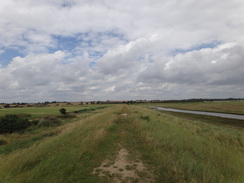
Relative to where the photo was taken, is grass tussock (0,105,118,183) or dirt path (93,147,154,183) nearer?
grass tussock (0,105,118,183)

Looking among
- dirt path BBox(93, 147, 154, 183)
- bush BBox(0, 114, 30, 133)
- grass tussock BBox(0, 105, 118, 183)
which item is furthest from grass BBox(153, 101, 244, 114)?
grass tussock BBox(0, 105, 118, 183)

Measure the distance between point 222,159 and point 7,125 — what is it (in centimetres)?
2467

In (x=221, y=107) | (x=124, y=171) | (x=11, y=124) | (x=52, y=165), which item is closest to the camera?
(x=52, y=165)

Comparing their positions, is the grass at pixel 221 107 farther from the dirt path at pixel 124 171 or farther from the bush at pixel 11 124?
the bush at pixel 11 124

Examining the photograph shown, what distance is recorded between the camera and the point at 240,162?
675 centimetres

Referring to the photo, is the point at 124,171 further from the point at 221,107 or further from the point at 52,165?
the point at 221,107


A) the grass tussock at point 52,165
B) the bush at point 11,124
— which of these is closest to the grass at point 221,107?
the bush at point 11,124

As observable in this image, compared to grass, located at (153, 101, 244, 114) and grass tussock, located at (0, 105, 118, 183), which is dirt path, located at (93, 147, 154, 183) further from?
grass, located at (153, 101, 244, 114)

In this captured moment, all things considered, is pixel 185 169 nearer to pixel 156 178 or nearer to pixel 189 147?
pixel 156 178

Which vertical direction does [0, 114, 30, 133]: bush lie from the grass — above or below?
above

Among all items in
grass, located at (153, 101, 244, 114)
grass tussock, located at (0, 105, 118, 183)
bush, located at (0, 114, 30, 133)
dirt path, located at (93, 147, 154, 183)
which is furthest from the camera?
grass, located at (153, 101, 244, 114)

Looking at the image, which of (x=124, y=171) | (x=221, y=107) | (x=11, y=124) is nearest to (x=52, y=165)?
(x=124, y=171)

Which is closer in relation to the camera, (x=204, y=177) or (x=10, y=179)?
(x=10, y=179)

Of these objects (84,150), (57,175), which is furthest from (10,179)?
(84,150)
